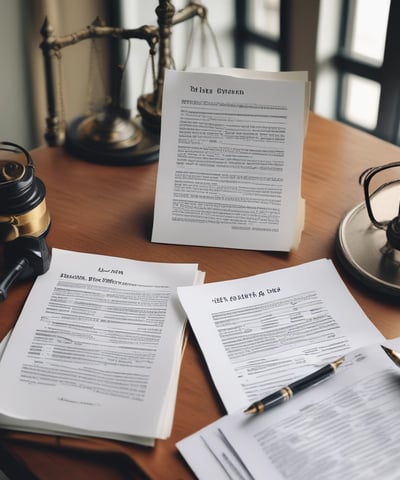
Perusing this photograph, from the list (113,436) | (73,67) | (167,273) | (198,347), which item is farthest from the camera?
(73,67)

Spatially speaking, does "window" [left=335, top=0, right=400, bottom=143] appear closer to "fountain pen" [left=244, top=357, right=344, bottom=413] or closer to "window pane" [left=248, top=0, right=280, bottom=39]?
"window pane" [left=248, top=0, right=280, bottom=39]

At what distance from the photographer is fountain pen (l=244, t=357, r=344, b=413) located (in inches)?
31.0

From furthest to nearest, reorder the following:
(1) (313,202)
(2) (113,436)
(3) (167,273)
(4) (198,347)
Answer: (1) (313,202) < (3) (167,273) < (4) (198,347) < (2) (113,436)

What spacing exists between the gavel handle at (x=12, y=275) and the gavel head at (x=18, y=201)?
0.05 m

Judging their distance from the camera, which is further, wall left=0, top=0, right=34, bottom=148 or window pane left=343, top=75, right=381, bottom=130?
window pane left=343, top=75, right=381, bottom=130

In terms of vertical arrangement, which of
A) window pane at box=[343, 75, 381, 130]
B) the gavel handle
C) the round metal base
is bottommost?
window pane at box=[343, 75, 381, 130]

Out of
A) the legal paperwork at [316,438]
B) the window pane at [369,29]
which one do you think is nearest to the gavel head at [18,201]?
the legal paperwork at [316,438]

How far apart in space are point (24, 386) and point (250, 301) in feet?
1.06

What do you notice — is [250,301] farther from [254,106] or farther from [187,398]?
[254,106]

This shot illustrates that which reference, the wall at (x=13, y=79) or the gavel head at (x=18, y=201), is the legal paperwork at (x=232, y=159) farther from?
the wall at (x=13, y=79)

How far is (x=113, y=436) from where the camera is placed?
2.57 ft

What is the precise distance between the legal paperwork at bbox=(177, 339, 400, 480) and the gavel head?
0.42 meters

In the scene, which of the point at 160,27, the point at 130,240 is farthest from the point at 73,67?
the point at 130,240

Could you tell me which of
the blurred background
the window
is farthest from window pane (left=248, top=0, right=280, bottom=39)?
the window
